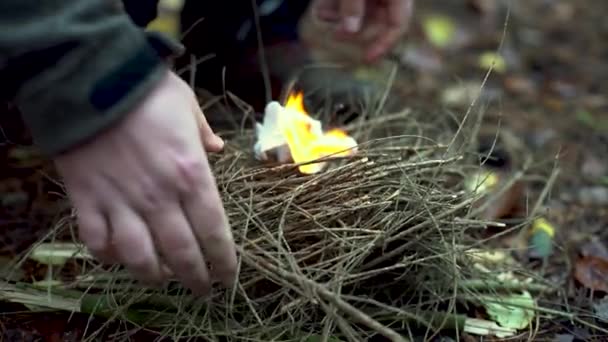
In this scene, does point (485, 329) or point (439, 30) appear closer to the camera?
point (485, 329)

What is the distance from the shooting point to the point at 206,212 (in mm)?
738

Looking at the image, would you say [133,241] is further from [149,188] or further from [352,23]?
[352,23]

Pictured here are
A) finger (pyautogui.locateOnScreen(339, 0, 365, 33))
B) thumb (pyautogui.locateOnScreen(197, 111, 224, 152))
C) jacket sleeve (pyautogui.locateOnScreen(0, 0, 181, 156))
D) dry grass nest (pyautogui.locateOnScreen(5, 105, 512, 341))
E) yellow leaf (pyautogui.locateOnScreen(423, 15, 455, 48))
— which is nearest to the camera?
jacket sleeve (pyautogui.locateOnScreen(0, 0, 181, 156))

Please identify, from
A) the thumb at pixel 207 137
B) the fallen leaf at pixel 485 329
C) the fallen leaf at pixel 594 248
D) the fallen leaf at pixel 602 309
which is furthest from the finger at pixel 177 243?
the fallen leaf at pixel 594 248

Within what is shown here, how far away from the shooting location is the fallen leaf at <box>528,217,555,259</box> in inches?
50.1

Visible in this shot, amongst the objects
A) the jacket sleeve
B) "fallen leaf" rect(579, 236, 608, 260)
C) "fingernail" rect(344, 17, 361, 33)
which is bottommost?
"fallen leaf" rect(579, 236, 608, 260)

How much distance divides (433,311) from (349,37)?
0.60m

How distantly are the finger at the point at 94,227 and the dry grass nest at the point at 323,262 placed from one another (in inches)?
8.7

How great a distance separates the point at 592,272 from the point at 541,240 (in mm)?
101

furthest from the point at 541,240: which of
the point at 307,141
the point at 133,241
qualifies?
the point at 133,241

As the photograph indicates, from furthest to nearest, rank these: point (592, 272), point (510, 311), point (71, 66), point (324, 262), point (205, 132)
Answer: point (592, 272) → point (510, 311) → point (324, 262) → point (205, 132) → point (71, 66)

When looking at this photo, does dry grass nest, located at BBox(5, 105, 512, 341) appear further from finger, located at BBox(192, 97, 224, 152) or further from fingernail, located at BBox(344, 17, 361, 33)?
fingernail, located at BBox(344, 17, 361, 33)

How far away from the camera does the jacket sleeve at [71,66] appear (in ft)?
2.25

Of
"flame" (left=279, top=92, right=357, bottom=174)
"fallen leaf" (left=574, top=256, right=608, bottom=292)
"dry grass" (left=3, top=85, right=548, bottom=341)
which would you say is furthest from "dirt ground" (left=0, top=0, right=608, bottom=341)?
"flame" (left=279, top=92, right=357, bottom=174)
